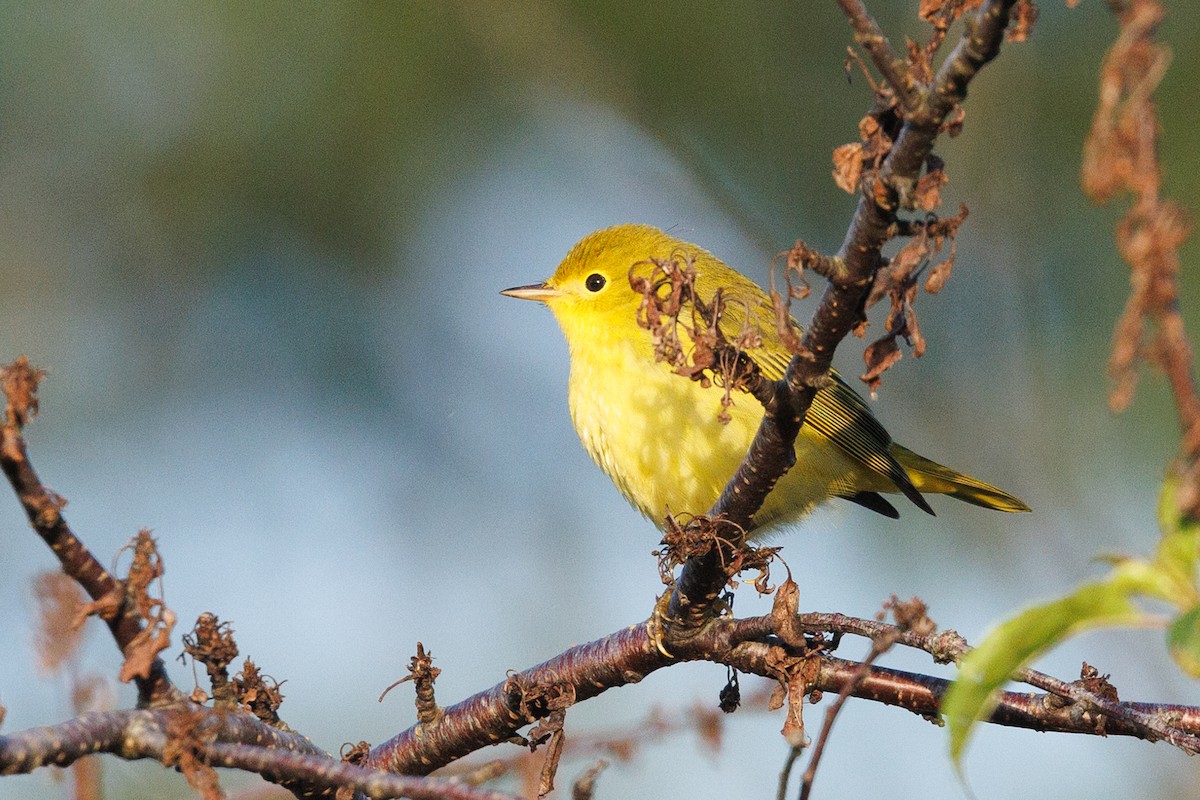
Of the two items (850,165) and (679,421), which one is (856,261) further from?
(679,421)

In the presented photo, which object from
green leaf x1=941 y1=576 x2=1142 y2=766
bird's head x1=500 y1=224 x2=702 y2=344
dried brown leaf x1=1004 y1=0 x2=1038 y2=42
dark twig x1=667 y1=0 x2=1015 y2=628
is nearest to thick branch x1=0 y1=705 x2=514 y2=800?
green leaf x1=941 y1=576 x2=1142 y2=766

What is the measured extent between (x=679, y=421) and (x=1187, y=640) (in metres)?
3.03

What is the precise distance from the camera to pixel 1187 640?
1.12 meters

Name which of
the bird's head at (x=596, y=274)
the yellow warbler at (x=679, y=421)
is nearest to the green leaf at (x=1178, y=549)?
the yellow warbler at (x=679, y=421)

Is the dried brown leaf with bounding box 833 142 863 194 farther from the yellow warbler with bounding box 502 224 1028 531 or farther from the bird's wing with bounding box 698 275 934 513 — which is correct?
the bird's wing with bounding box 698 275 934 513

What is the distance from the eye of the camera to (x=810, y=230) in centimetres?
692

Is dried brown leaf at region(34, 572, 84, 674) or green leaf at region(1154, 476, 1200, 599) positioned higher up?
dried brown leaf at region(34, 572, 84, 674)

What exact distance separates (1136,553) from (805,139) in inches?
238

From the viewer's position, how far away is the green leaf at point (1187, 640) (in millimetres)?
1110

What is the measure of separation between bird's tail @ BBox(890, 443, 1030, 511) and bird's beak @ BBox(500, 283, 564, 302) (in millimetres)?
1589

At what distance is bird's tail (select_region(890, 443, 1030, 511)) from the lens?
200 inches

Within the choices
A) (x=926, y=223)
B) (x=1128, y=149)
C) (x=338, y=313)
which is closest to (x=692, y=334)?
(x=926, y=223)

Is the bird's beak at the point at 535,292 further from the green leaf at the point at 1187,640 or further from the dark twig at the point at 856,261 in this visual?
the green leaf at the point at 1187,640

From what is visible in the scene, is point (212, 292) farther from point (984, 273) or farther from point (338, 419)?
point (984, 273)
